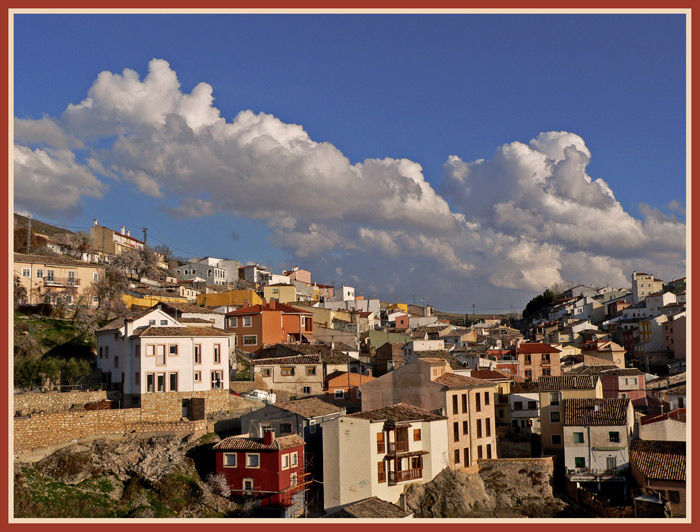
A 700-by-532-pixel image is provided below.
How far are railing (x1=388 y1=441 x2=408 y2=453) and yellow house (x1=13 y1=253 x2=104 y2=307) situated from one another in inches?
1481

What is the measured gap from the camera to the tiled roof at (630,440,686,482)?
41.9m

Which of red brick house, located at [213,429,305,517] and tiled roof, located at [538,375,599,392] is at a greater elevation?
tiled roof, located at [538,375,599,392]

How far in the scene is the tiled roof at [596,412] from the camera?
46062mm

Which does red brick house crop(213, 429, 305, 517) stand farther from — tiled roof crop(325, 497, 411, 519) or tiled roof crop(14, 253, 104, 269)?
tiled roof crop(14, 253, 104, 269)

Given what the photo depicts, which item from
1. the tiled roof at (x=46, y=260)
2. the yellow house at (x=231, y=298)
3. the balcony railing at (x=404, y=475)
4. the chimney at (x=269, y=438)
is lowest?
the balcony railing at (x=404, y=475)

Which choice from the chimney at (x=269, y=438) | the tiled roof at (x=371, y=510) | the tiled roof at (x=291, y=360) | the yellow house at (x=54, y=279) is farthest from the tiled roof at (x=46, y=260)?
the tiled roof at (x=371, y=510)

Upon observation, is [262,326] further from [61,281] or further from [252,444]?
[252,444]

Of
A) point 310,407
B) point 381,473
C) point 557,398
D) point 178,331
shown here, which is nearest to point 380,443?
point 381,473

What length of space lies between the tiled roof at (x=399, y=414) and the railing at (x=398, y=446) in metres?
1.35

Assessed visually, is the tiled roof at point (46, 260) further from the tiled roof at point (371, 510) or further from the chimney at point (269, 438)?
the tiled roof at point (371, 510)

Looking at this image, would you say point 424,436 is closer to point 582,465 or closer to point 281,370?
point 582,465

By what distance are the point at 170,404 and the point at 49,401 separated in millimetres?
6927

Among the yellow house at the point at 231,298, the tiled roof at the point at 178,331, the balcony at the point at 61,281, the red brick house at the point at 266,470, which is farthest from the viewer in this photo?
the yellow house at the point at 231,298

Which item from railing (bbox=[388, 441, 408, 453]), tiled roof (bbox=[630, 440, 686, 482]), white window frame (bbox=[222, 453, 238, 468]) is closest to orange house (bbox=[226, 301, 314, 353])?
white window frame (bbox=[222, 453, 238, 468])
